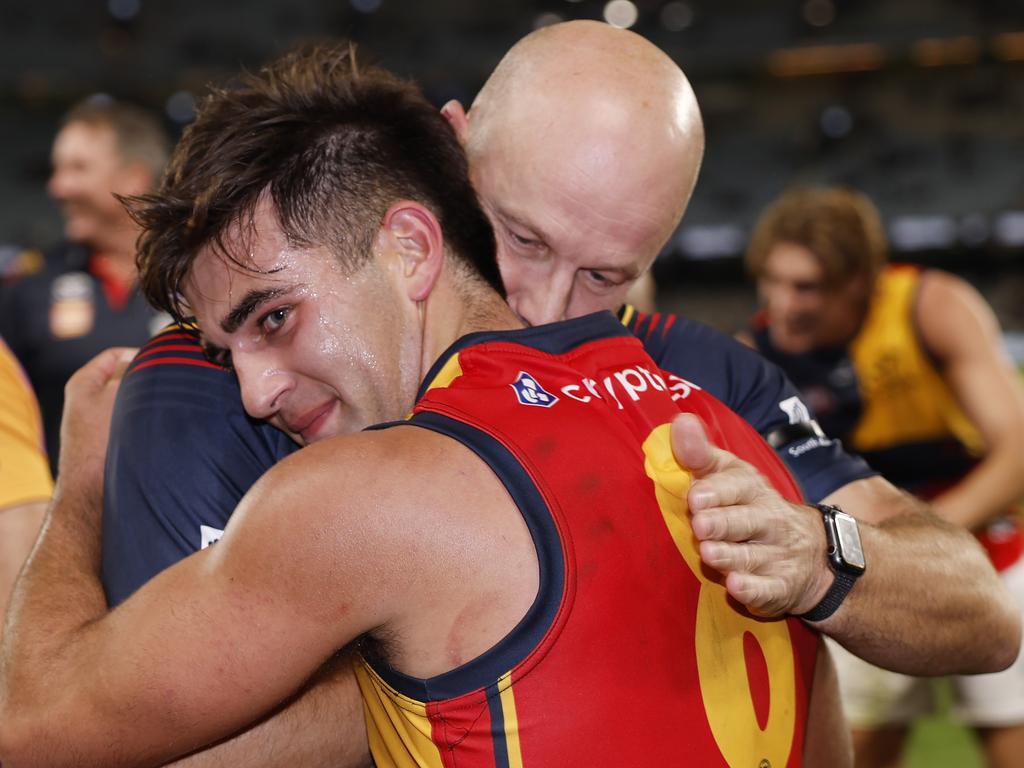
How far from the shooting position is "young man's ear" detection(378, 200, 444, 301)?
2004mm

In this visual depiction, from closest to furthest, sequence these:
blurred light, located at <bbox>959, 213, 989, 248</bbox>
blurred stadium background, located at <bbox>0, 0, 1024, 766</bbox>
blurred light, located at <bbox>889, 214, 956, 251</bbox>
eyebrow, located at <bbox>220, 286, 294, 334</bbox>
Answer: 1. eyebrow, located at <bbox>220, 286, 294, 334</bbox>
2. blurred light, located at <bbox>959, 213, 989, 248</bbox>
3. blurred light, located at <bbox>889, 214, 956, 251</bbox>
4. blurred stadium background, located at <bbox>0, 0, 1024, 766</bbox>

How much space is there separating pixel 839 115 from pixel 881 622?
24.3m

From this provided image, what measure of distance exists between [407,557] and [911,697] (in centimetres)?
389

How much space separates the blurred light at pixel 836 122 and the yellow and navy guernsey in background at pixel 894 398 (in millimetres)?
20379

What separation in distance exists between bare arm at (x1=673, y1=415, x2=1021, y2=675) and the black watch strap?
0.06 ft

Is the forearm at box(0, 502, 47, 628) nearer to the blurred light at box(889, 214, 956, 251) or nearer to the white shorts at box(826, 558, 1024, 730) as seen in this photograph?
the white shorts at box(826, 558, 1024, 730)

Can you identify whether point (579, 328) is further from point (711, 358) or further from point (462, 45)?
point (462, 45)

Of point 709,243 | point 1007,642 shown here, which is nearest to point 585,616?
point 1007,642

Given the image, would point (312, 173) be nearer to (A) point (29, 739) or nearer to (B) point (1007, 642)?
(A) point (29, 739)

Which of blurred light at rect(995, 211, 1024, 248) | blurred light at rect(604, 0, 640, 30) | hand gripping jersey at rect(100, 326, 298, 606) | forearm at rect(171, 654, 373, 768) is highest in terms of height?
hand gripping jersey at rect(100, 326, 298, 606)

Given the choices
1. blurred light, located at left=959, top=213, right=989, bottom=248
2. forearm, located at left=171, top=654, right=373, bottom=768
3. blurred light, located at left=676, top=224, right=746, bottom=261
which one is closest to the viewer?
forearm, located at left=171, top=654, right=373, bottom=768

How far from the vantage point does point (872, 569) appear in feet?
6.27

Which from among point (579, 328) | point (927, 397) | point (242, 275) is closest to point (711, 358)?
point (579, 328)

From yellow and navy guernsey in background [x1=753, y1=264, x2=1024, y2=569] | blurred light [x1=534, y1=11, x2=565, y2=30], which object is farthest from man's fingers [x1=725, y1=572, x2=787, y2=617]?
blurred light [x1=534, y1=11, x2=565, y2=30]
